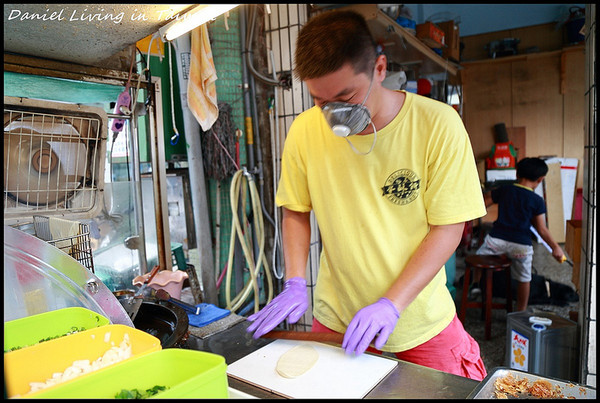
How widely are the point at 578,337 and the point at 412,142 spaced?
6.90 feet

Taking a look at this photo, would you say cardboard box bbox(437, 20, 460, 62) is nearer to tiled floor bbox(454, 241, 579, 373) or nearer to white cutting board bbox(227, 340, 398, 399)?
tiled floor bbox(454, 241, 579, 373)

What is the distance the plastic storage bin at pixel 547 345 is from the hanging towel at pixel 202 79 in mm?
2444

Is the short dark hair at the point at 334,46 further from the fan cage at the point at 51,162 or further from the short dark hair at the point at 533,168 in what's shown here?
the short dark hair at the point at 533,168

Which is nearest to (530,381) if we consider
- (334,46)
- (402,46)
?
(334,46)

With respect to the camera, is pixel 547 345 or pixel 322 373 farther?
pixel 547 345

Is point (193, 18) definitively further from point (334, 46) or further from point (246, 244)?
point (246, 244)

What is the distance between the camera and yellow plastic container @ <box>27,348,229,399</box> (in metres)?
0.81

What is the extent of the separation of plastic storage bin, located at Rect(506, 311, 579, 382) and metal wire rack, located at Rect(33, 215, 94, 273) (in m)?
2.56

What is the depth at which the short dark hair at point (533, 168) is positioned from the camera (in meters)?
4.13

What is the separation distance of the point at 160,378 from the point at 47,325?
1.55ft

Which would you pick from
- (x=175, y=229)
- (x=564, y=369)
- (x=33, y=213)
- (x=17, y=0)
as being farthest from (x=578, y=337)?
(x=17, y=0)

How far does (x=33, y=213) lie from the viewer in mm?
1615

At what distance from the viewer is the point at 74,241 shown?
161cm

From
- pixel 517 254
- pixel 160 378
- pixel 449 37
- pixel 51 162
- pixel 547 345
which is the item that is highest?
pixel 449 37
